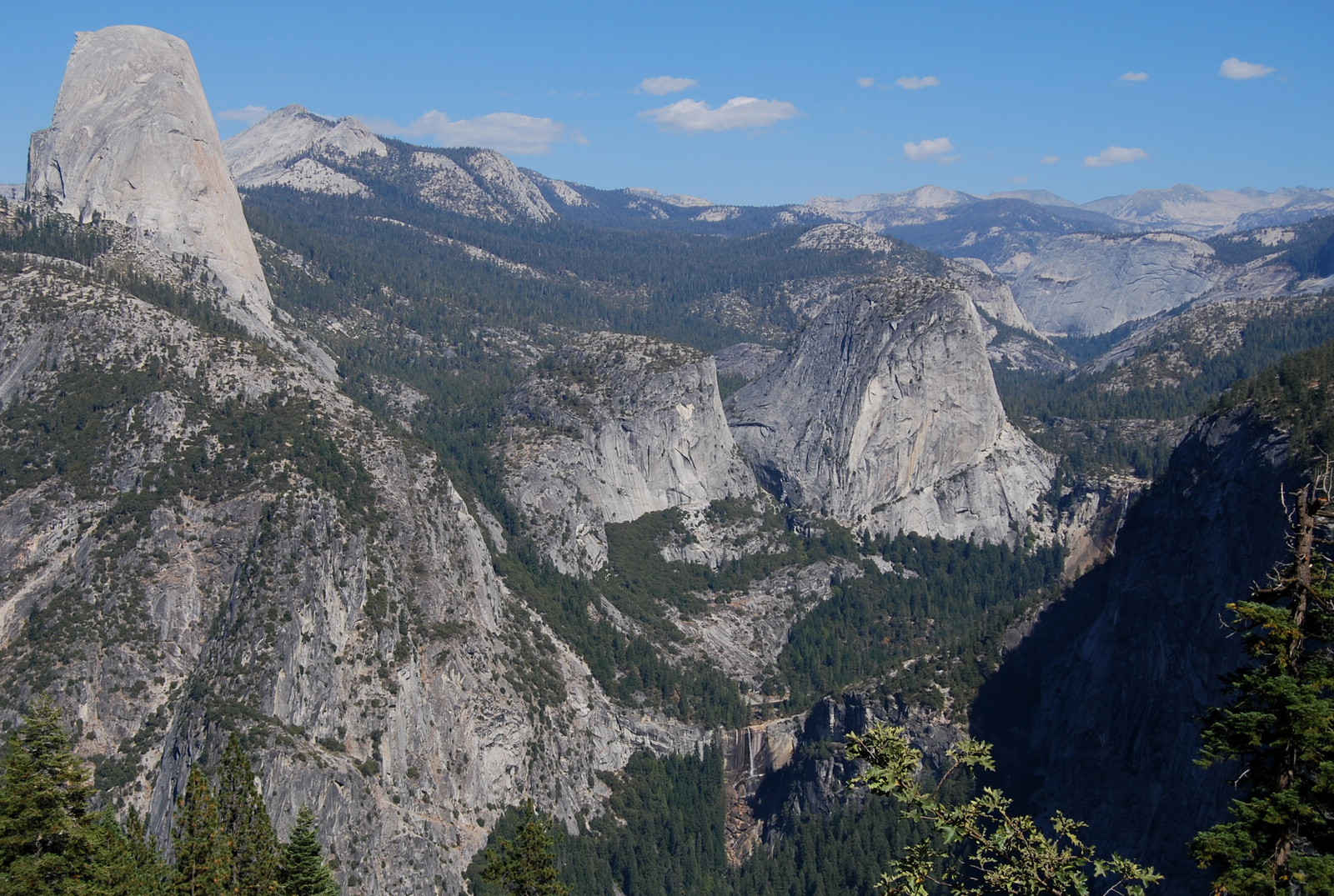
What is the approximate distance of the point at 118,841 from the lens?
43812 millimetres

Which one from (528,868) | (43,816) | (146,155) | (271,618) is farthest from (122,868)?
(146,155)

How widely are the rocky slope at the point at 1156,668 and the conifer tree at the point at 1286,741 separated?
5662cm

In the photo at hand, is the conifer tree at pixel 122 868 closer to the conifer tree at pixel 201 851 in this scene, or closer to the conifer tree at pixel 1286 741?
the conifer tree at pixel 201 851

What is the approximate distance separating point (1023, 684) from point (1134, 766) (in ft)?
99.3

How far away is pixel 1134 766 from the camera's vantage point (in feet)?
324

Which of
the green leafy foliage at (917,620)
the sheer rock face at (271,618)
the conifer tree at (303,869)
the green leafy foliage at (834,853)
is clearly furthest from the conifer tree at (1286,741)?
the green leafy foliage at (917,620)

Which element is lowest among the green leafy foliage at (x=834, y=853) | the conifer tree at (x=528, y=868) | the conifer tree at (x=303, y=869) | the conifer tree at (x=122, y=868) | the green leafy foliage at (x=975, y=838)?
the green leafy foliage at (x=834, y=853)

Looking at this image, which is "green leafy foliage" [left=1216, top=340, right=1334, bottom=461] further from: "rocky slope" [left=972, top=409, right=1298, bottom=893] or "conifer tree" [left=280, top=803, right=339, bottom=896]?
"conifer tree" [left=280, top=803, right=339, bottom=896]

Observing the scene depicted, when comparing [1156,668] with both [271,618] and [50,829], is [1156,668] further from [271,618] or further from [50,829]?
[50,829]

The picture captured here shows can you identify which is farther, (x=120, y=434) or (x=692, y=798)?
(x=692, y=798)

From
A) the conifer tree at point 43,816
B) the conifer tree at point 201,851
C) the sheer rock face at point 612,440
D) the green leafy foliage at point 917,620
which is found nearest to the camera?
the conifer tree at point 43,816

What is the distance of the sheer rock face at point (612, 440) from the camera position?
560 ft

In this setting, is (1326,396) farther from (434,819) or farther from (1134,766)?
(434,819)

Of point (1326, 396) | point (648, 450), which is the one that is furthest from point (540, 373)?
point (1326, 396)
